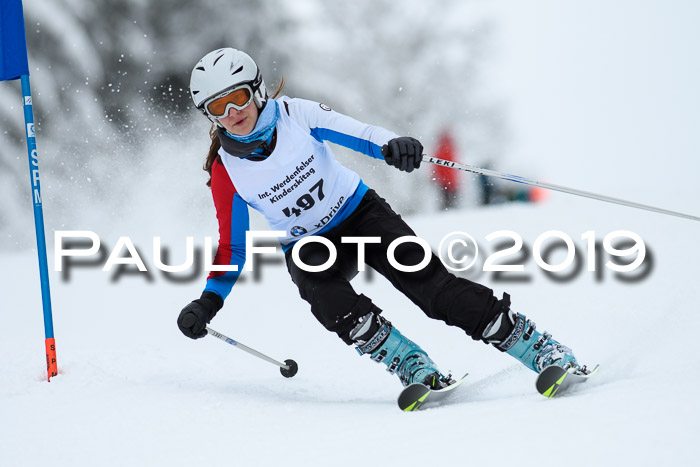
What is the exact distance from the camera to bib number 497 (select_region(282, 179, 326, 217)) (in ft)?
8.86

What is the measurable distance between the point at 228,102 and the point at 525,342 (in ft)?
4.88

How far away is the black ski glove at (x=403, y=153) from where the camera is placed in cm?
240

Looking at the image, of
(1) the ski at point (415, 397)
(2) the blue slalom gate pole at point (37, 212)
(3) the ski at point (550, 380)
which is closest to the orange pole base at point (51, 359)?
(2) the blue slalom gate pole at point (37, 212)

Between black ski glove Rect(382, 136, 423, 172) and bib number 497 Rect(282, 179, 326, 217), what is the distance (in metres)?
0.39

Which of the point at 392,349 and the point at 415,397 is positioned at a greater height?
the point at 392,349

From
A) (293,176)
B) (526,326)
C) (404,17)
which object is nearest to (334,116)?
(293,176)

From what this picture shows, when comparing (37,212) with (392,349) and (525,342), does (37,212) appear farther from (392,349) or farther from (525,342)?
(525,342)

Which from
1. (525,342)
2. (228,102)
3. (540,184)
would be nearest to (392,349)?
(525,342)

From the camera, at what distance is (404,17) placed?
44.0 feet

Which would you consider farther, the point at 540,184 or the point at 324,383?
the point at 324,383

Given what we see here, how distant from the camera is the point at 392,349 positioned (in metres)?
2.52

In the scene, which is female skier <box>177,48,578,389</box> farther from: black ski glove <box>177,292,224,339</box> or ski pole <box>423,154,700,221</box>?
ski pole <box>423,154,700,221</box>

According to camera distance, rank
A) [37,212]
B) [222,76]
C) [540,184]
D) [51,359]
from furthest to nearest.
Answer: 1. [37,212]
2. [51,359]
3. [540,184]
4. [222,76]

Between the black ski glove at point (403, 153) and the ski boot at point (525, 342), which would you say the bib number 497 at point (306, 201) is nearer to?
the black ski glove at point (403, 153)
